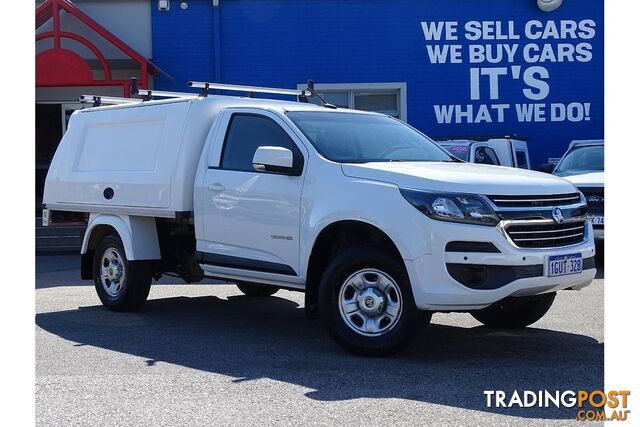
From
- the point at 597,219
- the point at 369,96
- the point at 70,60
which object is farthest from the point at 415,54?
the point at 597,219

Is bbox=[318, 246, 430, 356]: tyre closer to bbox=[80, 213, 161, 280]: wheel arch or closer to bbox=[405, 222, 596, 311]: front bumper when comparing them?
bbox=[405, 222, 596, 311]: front bumper

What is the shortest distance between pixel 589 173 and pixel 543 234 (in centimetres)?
644

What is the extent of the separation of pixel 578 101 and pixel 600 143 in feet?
22.1

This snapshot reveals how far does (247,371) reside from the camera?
21.2ft

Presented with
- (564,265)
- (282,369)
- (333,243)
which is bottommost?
(282,369)

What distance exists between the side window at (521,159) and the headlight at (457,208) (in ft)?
32.8

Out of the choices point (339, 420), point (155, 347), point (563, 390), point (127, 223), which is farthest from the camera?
point (127, 223)

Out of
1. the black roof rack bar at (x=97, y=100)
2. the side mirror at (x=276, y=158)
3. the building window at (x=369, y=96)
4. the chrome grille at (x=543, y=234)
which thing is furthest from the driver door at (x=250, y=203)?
the building window at (x=369, y=96)

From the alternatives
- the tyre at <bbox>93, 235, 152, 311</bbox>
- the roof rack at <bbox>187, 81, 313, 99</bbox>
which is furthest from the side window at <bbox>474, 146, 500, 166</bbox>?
the tyre at <bbox>93, 235, 152, 311</bbox>

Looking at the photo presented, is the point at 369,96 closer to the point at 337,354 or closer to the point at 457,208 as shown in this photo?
the point at 337,354

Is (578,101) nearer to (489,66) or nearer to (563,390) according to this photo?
(489,66)

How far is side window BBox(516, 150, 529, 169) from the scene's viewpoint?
639 inches

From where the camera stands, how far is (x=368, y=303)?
22.2ft

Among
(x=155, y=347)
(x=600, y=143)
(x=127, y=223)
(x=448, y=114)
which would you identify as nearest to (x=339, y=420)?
(x=155, y=347)
